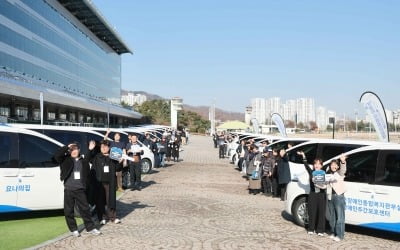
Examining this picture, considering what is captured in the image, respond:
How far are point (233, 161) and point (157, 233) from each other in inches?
741

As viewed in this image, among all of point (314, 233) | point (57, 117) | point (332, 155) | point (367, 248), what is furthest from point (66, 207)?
point (57, 117)

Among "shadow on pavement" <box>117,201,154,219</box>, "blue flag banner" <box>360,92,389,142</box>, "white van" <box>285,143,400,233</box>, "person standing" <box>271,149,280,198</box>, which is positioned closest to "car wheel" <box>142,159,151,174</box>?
"person standing" <box>271,149,280,198</box>

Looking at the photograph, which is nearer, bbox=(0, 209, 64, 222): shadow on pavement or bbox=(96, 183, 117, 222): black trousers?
bbox=(96, 183, 117, 222): black trousers

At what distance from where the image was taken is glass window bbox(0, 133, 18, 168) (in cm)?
963

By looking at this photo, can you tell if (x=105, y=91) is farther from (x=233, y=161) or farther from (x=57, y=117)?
(x=233, y=161)

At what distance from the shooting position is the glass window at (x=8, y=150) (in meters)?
9.63

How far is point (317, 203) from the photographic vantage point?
29.9 feet

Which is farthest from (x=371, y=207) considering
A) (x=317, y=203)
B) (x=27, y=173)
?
(x=27, y=173)

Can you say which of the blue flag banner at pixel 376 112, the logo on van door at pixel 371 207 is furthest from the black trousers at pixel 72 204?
the blue flag banner at pixel 376 112

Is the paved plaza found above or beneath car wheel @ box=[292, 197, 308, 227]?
beneath

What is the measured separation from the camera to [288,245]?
8344 millimetres

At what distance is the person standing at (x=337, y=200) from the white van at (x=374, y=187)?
373 millimetres

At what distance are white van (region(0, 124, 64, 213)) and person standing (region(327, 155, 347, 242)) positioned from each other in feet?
17.8

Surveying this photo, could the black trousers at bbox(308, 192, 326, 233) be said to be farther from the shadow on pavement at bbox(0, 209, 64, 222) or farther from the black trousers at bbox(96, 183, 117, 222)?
the shadow on pavement at bbox(0, 209, 64, 222)
